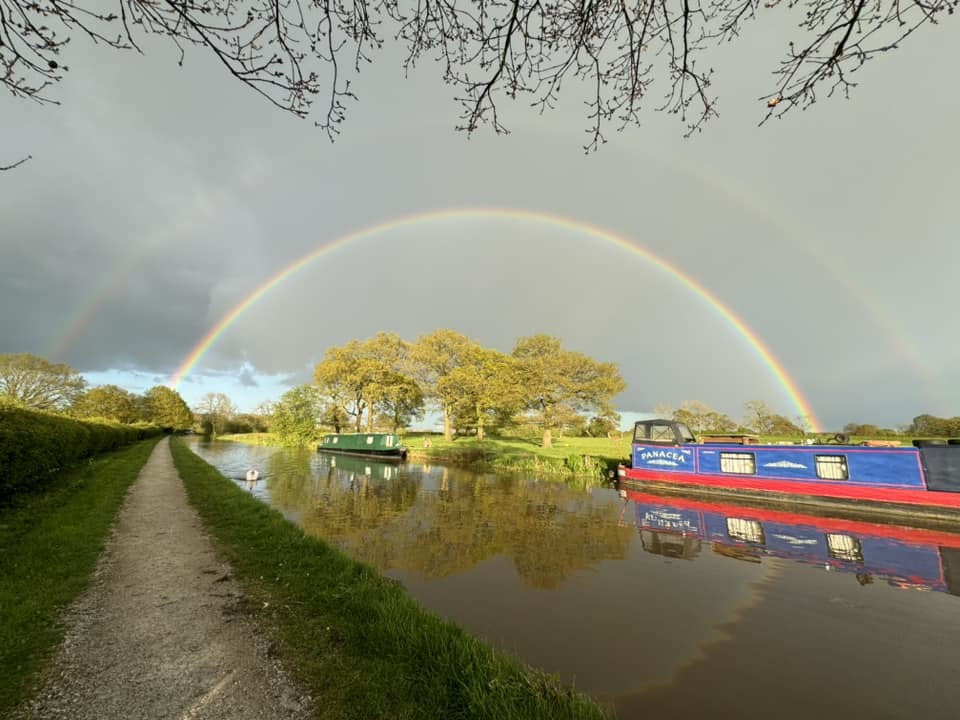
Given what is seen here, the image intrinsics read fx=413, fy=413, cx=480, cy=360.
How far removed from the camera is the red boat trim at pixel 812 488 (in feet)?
38.5

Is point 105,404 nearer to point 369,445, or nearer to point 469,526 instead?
point 369,445

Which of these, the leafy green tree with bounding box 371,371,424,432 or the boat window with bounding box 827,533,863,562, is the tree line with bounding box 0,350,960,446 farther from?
the boat window with bounding box 827,533,863,562

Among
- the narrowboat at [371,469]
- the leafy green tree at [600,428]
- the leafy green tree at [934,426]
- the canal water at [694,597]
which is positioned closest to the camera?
the canal water at [694,597]

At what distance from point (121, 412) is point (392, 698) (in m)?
91.8

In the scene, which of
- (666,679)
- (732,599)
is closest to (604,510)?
(732,599)

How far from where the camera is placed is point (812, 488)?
547 inches

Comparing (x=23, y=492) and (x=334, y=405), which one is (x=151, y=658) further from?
(x=334, y=405)

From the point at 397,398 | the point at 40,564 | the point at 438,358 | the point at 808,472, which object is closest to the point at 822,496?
the point at 808,472

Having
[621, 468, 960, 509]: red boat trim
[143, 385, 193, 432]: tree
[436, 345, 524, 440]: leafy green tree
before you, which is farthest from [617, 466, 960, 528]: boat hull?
[143, 385, 193, 432]: tree

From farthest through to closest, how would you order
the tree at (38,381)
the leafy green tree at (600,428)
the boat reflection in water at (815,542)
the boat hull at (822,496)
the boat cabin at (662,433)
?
1. the leafy green tree at (600,428)
2. the tree at (38,381)
3. the boat cabin at (662,433)
4. the boat hull at (822,496)
5. the boat reflection in water at (815,542)

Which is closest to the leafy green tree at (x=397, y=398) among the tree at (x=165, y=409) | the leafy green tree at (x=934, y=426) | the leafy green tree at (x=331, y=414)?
the leafy green tree at (x=331, y=414)

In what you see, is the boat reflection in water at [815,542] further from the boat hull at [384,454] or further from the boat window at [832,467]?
the boat hull at [384,454]

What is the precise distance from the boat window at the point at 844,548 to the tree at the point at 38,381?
7299 cm

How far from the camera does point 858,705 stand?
4.18 metres
